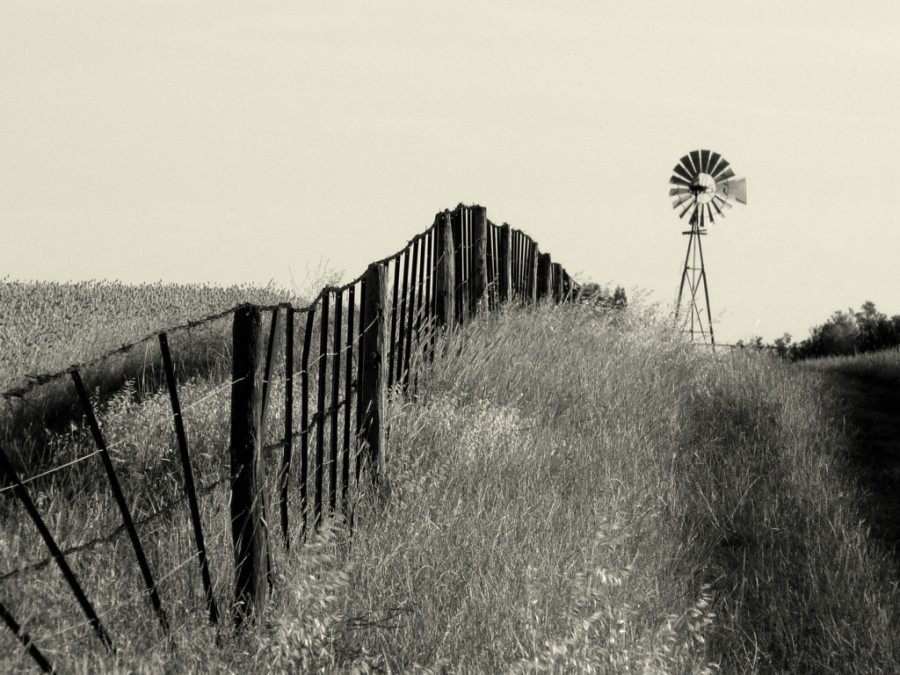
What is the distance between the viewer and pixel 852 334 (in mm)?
25797

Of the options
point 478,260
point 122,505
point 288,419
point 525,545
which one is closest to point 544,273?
point 478,260

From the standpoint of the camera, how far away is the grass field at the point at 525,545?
3488mm

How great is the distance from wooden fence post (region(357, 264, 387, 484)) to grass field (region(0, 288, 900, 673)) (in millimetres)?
199

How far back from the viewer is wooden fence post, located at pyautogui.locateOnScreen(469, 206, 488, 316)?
9172 millimetres

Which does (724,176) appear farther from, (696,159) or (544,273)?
(544,273)

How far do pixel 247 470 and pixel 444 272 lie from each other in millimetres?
4417

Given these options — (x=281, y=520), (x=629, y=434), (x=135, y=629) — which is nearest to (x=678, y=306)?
(x=629, y=434)

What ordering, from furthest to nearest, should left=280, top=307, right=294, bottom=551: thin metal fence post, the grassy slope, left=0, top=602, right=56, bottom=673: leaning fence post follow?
the grassy slope, left=280, top=307, right=294, bottom=551: thin metal fence post, left=0, top=602, right=56, bottom=673: leaning fence post

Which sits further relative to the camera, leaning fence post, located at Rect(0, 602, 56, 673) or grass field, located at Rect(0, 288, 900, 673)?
grass field, located at Rect(0, 288, 900, 673)

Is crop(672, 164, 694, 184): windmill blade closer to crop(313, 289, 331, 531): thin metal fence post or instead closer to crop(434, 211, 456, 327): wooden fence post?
crop(434, 211, 456, 327): wooden fence post

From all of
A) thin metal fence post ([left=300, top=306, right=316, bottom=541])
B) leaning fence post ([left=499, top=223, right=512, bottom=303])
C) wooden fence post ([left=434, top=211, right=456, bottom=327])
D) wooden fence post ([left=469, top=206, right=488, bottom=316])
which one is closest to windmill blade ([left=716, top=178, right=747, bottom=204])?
leaning fence post ([left=499, top=223, right=512, bottom=303])

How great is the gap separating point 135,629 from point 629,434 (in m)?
4.52

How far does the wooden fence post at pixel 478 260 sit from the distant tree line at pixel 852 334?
17.6m

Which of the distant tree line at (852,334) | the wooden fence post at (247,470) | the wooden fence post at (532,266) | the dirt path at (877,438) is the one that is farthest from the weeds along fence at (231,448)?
the distant tree line at (852,334)
